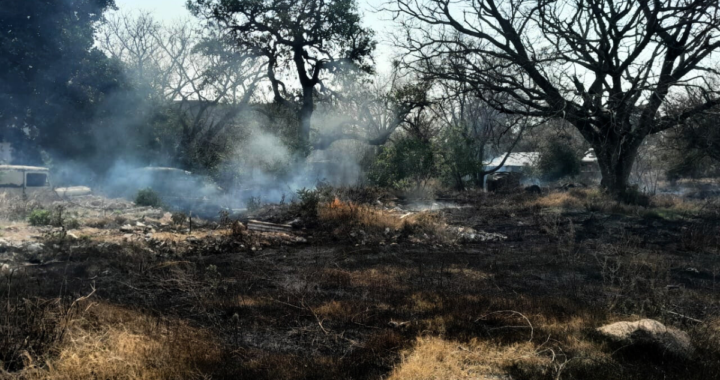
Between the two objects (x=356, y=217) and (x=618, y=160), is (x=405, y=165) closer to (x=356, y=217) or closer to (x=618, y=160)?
(x=618, y=160)

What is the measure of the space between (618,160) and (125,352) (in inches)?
779

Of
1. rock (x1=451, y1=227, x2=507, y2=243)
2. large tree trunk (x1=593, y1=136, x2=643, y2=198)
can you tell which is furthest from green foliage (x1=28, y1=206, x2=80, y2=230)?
large tree trunk (x1=593, y1=136, x2=643, y2=198)

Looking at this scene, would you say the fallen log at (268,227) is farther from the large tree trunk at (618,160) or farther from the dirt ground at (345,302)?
the large tree trunk at (618,160)

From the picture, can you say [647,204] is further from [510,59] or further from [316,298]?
[316,298]

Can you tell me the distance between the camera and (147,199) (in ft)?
59.5

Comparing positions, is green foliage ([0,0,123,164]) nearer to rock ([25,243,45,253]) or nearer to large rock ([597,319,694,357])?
rock ([25,243,45,253])

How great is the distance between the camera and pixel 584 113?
17.8m

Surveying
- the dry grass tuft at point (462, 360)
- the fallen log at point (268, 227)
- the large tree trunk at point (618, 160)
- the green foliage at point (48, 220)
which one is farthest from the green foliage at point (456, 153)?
the dry grass tuft at point (462, 360)

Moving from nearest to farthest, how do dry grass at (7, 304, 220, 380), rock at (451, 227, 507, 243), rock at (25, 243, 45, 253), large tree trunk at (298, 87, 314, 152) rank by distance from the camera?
dry grass at (7, 304, 220, 380), rock at (25, 243, 45, 253), rock at (451, 227, 507, 243), large tree trunk at (298, 87, 314, 152)

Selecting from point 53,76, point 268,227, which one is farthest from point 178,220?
point 53,76

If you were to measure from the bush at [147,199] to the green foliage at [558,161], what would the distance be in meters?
26.2

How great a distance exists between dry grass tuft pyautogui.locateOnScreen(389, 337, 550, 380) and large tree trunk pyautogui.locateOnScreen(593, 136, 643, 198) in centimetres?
1671

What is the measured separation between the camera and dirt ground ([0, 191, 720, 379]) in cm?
402

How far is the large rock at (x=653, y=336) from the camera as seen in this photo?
14.6 ft
